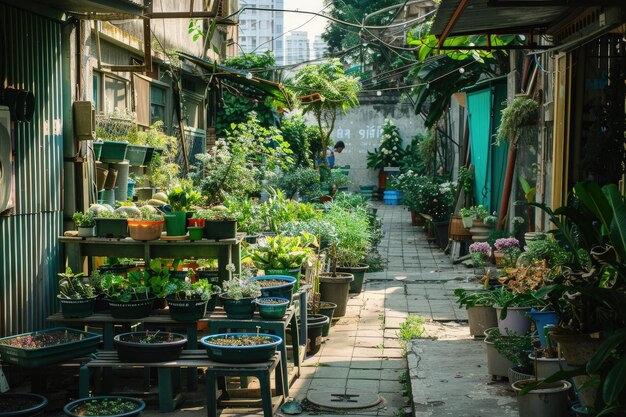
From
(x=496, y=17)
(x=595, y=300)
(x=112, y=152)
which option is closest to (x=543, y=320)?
(x=595, y=300)

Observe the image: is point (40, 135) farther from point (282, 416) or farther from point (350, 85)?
point (350, 85)

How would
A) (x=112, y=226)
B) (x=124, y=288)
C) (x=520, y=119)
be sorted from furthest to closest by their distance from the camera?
1. (x=520, y=119)
2. (x=112, y=226)
3. (x=124, y=288)

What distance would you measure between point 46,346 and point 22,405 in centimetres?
75

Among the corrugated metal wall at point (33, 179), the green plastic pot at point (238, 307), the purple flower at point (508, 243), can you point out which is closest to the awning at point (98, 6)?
the corrugated metal wall at point (33, 179)

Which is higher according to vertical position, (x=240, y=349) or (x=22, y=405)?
(x=240, y=349)

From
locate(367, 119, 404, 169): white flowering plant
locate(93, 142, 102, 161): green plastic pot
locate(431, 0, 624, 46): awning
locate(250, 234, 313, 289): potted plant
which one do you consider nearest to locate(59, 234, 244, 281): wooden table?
locate(250, 234, 313, 289): potted plant

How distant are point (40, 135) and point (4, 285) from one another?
1492mm

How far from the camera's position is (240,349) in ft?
20.7

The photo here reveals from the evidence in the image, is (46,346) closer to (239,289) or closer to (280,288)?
(239,289)

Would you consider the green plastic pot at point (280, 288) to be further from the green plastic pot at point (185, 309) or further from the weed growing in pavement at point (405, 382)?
the weed growing in pavement at point (405, 382)

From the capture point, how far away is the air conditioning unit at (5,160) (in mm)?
6801

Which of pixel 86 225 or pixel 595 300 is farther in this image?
pixel 86 225

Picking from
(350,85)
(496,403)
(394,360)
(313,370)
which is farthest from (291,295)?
(350,85)

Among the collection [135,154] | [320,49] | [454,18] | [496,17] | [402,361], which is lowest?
[402,361]
